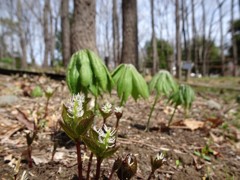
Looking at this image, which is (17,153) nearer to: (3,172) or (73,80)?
(3,172)

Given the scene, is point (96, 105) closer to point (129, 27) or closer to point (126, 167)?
point (126, 167)

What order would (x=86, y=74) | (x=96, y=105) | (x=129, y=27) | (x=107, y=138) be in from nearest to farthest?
(x=107, y=138) < (x=86, y=74) < (x=96, y=105) < (x=129, y=27)

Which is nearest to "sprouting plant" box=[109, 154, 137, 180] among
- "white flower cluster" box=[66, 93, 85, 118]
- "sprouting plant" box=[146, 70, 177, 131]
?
"white flower cluster" box=[66, 93, 85, 118]

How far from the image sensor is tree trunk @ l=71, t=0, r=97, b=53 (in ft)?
14.0

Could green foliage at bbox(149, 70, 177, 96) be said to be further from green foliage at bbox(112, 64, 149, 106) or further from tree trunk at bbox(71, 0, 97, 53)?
tree trunk at bbox(71, 0, 97, 53)

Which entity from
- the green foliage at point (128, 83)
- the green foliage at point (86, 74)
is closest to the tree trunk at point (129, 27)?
the green foliage at point (128, 83)

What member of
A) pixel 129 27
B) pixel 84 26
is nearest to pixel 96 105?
pixel 84 26

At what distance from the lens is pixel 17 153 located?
1.46 m

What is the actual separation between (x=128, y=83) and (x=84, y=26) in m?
3.15

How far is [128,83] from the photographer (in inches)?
57.0

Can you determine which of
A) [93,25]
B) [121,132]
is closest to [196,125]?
[121,132]

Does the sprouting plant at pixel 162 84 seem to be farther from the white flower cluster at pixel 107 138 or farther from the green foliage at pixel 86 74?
the white flower cluster at pixel 107 138

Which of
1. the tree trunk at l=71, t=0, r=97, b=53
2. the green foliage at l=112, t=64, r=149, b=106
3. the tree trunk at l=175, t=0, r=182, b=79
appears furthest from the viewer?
the tree trunk at l=175, t=0, r=182, b=79

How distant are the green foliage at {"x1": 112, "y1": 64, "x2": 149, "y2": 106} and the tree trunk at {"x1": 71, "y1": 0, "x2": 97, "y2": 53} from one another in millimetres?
2887
